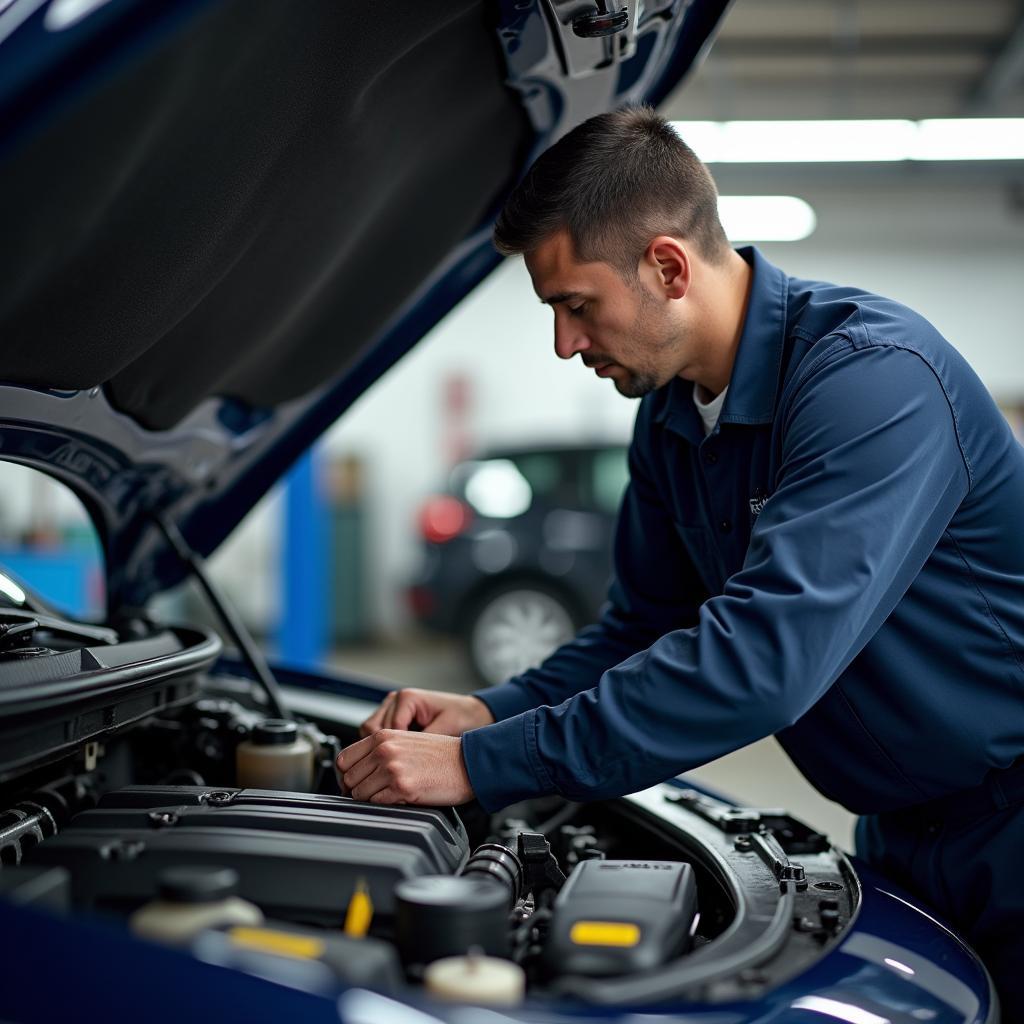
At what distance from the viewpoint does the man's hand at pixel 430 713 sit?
152 cm

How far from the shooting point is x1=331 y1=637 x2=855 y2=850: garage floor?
12.5ft

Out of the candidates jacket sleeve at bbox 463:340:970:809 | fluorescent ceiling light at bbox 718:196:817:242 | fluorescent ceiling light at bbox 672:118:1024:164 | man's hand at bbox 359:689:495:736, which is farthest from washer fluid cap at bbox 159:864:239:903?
fluorescent ceiling light at bbox 718:196:817:242

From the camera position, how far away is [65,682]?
112 cm

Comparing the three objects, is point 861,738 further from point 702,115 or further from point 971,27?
point 702,115

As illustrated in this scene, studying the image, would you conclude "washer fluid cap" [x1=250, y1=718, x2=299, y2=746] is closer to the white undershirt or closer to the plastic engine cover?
the plastic engine cover

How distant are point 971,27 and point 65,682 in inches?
230

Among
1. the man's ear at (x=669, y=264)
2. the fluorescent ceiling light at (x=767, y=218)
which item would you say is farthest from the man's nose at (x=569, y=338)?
the fluorescent ceiling light at (x=767, y=218)

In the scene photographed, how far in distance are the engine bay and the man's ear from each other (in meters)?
0.68

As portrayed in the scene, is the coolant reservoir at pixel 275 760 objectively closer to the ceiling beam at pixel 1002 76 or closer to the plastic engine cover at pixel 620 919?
the plastic engine cover at pixel 620 919

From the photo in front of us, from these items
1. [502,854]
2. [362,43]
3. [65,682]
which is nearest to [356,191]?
[362,43]

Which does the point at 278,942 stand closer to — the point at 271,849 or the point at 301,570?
the point at 271,849

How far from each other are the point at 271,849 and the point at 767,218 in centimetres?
835

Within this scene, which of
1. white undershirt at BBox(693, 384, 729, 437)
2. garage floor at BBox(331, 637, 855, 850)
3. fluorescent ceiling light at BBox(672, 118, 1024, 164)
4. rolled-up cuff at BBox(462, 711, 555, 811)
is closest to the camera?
rolled-up cuff at BBox(462, 711, 555, 811)

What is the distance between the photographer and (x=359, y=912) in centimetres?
99
